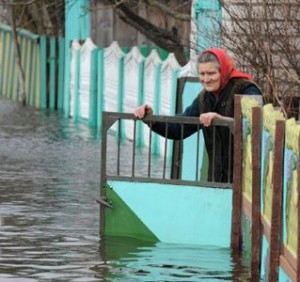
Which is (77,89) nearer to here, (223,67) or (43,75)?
(43,75)

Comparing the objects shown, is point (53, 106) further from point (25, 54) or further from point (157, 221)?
point (157, 221)

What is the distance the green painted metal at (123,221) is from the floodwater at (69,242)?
2.7 inches

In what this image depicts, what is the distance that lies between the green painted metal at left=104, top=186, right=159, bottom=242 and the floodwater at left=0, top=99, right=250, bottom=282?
67mm

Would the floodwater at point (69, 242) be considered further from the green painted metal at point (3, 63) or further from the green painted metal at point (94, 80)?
the green painted metal at point (3, 63)

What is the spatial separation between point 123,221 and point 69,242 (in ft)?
2.07

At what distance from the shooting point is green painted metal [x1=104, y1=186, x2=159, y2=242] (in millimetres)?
11492

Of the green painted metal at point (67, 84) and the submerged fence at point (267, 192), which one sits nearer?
the submerged fence at point (267, 192)

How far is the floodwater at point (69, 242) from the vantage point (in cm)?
1055

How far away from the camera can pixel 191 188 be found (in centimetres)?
1123

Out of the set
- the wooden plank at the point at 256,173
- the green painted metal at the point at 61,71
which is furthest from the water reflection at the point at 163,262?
the green painted metal at the point at 61,71

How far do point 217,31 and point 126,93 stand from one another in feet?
29.9

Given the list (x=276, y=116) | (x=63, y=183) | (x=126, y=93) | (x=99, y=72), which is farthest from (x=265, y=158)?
(x=99, y=72)

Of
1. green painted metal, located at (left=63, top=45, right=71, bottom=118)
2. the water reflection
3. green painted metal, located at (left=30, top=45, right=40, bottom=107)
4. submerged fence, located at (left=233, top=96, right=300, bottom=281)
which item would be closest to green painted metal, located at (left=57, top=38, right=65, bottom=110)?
green painted metal, located at (left=63, top=45, right=71, bottom=118)

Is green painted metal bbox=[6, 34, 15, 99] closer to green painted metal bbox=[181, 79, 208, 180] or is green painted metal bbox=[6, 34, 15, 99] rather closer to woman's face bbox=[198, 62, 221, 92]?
green painted metal bbox=[181, 79, 208, 180]
